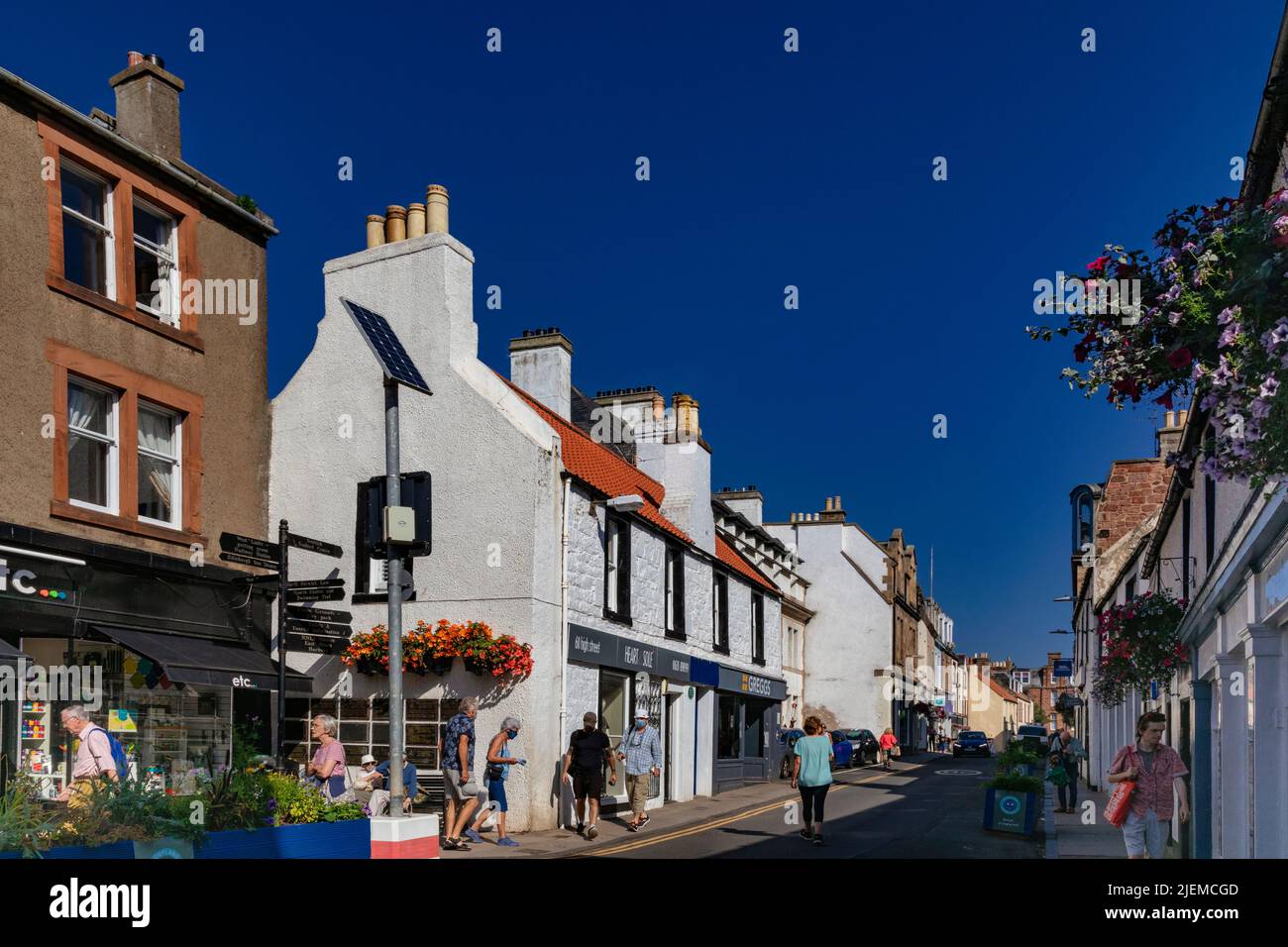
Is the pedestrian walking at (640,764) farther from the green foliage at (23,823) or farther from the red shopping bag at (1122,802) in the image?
the green foliage at (23,823)

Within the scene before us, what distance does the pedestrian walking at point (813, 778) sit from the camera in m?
14.9

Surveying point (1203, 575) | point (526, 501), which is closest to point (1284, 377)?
→ point (1203, 575)

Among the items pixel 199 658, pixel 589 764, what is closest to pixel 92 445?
pixel 199 658

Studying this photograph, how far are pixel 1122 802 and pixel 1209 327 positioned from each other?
20.8 ft

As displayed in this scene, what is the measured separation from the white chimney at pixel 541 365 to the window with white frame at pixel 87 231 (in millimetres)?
10840

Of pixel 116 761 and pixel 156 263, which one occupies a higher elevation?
pixel 156 263

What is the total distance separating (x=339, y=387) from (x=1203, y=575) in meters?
12.8

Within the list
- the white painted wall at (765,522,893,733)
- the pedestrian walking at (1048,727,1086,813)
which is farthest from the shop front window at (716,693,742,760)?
the white painted wall at (765,522,893,733)

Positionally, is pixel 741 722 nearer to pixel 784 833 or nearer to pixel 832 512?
pixel 784 833

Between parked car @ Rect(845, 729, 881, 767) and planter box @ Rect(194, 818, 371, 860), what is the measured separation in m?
33.5

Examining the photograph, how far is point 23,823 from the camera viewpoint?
673 centimetres

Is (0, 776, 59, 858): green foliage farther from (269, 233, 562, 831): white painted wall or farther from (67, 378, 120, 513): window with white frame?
(269, 233, 562, 831): white painted wall

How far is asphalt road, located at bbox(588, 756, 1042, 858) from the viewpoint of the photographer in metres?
14.4
